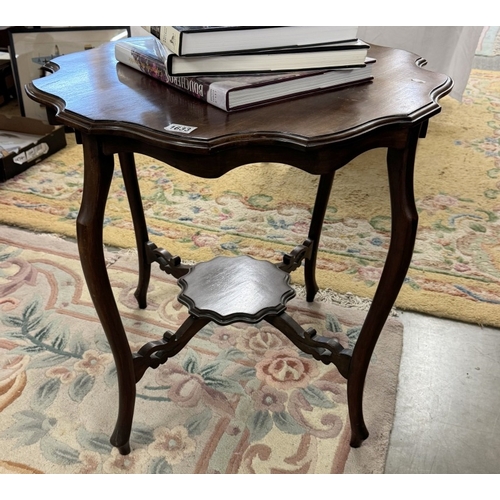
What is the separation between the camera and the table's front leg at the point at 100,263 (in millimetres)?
711

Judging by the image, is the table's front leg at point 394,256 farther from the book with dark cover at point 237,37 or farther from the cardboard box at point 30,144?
the cardboard box at point 30,144

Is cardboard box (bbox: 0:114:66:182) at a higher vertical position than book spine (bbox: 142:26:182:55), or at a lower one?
lower

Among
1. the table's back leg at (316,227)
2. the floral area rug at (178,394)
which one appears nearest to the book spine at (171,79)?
the table's back leg at (316,227)

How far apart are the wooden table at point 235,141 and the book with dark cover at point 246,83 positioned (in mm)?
13

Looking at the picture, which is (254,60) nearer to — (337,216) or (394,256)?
(394,256)

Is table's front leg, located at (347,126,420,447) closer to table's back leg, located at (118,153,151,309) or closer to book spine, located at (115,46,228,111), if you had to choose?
book spine, located at (115,46,228,111)

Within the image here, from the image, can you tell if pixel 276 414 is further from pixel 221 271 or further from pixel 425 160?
pixel 425 160

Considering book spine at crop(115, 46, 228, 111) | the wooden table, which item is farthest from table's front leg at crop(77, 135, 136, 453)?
book spine at crop(115, 46, 228, 111)

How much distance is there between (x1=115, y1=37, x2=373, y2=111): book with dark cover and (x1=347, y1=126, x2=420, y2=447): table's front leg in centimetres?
14

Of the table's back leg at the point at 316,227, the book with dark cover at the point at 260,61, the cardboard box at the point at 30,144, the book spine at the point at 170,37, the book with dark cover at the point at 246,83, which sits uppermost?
the book spine at the point at 170,37

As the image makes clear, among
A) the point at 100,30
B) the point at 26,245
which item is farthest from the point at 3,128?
the point at 26,245

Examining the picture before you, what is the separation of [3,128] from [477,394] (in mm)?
1679

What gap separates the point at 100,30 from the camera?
2090 mm

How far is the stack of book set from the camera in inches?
27.6
